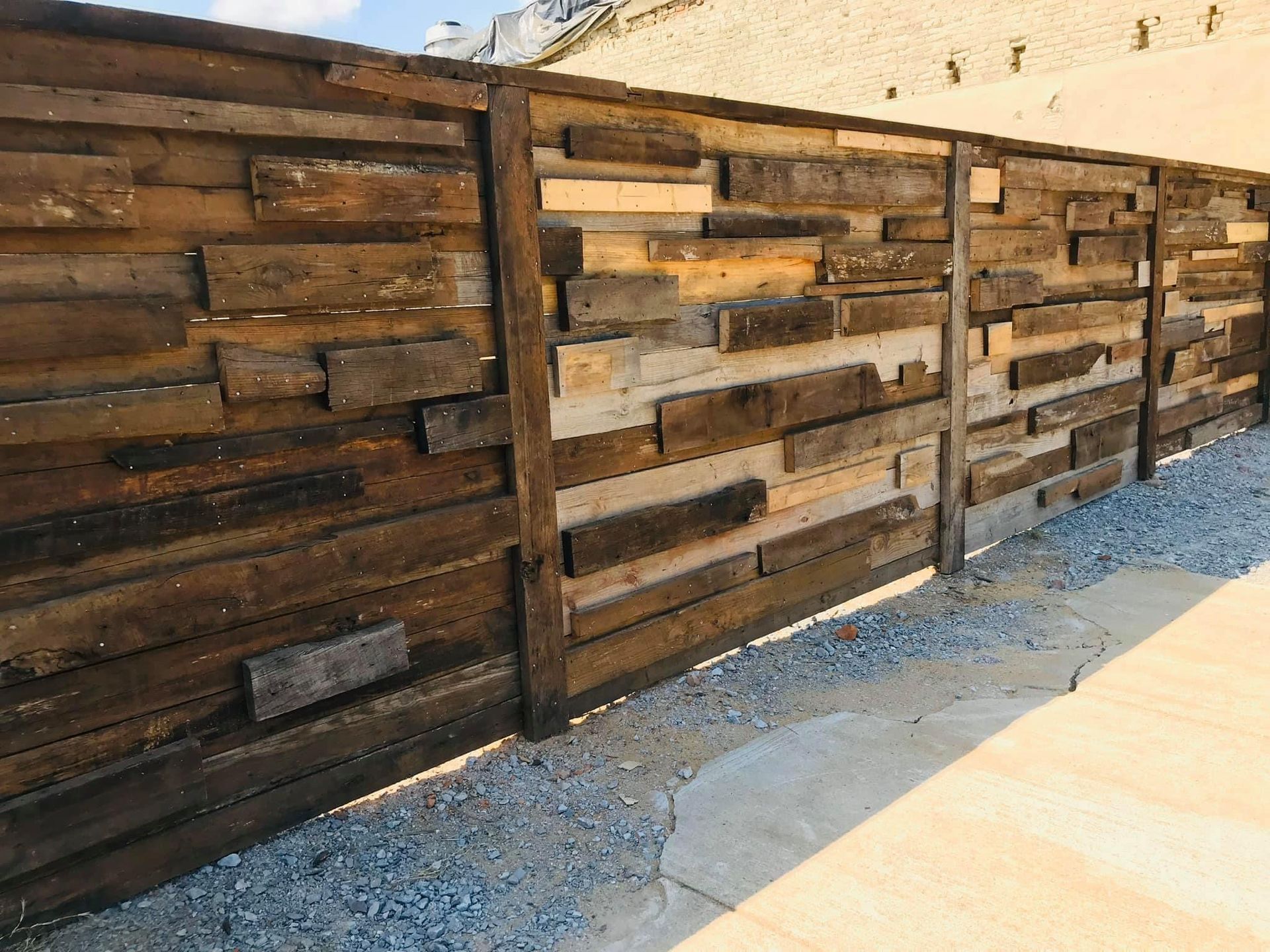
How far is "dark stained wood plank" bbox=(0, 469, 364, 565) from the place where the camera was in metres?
2.35

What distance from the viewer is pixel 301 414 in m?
2.79

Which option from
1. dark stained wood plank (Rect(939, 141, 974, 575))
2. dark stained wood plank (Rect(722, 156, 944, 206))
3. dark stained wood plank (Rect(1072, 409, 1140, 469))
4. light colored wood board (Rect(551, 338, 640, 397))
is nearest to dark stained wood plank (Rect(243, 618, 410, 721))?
light colored wood board (Rect(551, 338, 640, 397))

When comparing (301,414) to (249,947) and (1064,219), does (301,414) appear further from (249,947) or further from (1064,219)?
(1064,219)

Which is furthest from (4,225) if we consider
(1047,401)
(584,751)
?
(1047,401)

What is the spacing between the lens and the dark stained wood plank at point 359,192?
8.63 ft

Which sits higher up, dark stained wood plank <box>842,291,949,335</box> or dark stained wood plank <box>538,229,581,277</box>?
dark stained wood plank <box>538,229,581,277</box>

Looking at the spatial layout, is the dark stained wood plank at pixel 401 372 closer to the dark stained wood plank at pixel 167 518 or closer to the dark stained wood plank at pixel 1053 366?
the dark stained wood plank at pixel 167 518

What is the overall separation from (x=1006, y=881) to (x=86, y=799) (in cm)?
253

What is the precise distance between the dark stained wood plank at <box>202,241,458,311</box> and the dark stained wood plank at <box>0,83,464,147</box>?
1.04ft

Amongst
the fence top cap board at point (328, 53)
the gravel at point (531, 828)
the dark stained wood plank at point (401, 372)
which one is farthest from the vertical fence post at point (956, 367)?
the dark stained wood plank at point (401, 372)

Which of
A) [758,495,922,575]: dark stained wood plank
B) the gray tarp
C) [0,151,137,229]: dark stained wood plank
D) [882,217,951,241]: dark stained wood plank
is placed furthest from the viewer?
the gray tarp

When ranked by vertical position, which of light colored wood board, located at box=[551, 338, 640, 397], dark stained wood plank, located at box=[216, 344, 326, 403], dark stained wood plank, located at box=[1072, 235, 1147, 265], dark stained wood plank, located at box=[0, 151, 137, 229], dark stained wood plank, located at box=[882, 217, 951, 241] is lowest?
light colored wood board, located at box=[551, 338, 640, 397]

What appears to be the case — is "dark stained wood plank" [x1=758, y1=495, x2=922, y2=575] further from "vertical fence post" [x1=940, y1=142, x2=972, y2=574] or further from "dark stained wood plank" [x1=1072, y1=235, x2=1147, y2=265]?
"dark stained wood plank" [x1=1072, y1=235, x2=1147, y2=265]

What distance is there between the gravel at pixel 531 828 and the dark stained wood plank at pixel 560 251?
1.73 meters
